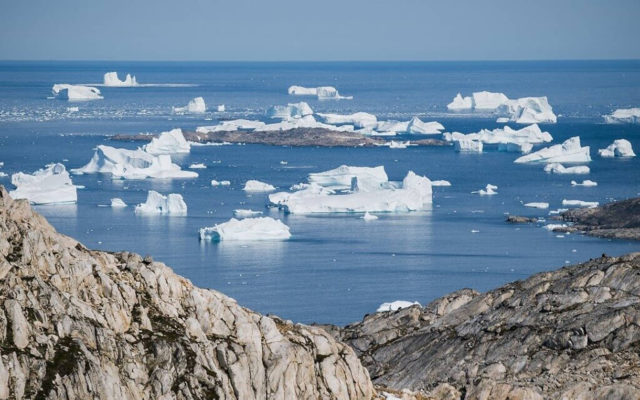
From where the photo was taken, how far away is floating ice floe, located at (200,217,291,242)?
221 ft

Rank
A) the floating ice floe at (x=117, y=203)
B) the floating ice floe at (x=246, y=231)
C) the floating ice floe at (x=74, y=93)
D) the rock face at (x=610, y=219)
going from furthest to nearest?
the floating ice floe at (x=74, y=93) → the floating ice floe at (x=117, y=203) → the rock face at (x=610, y=219) → the floating ice floe at (x=246, y=231)

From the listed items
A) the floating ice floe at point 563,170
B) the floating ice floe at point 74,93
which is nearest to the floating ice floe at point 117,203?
the floating ice floe at point 563,170

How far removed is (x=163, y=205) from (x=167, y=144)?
2984 centimetres

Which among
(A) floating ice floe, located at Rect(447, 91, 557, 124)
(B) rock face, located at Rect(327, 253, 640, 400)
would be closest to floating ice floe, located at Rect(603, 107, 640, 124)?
(A) floating ice floe, located at Rect(447, 91, 557, 124)

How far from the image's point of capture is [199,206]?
8050 cm

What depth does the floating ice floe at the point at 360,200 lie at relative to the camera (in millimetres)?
78750

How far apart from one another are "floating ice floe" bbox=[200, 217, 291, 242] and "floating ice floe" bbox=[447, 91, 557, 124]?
82.8m

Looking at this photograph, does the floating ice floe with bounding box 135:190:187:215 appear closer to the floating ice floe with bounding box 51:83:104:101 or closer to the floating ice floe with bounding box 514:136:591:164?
the floating ice floe with bounding box 514:136:591:164

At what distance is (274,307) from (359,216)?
2718 cm

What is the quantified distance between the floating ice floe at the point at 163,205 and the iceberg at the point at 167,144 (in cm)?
2625

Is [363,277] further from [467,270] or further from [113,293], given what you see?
[113,293]

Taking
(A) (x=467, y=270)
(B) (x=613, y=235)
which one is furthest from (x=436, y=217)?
(A) (x=467, y=270)

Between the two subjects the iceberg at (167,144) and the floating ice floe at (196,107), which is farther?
the floating ice floe at (196,107)

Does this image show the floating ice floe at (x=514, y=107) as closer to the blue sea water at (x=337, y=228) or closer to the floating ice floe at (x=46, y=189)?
the blue sea water at (x=337, y=228)
